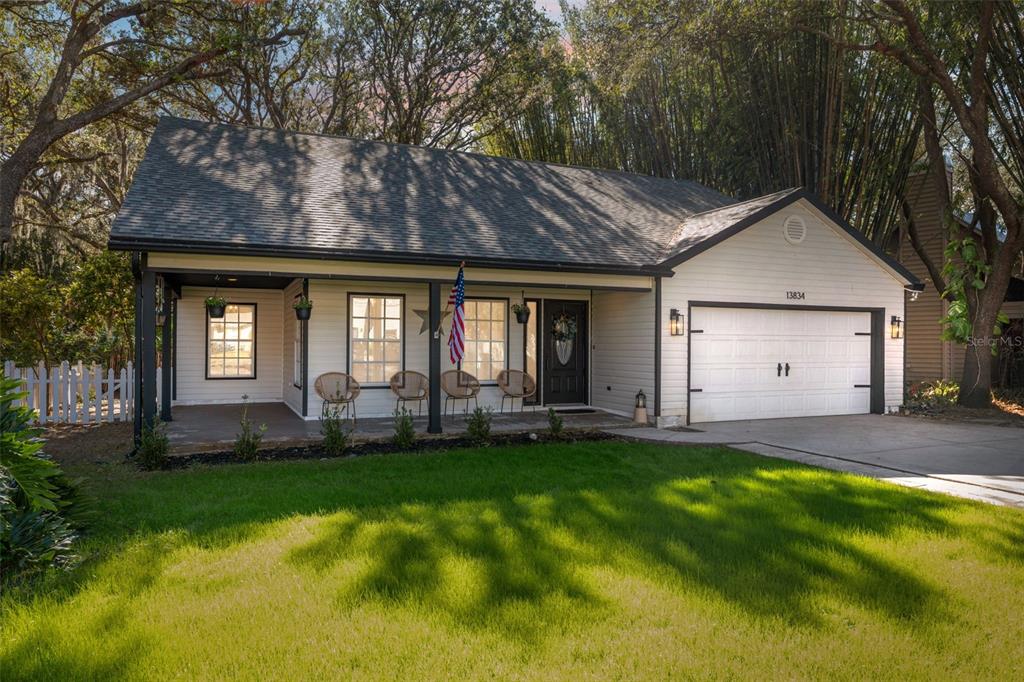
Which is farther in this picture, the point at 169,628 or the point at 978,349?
the point at 978,349

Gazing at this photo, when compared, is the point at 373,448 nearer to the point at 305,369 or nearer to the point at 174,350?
the point at 305,369

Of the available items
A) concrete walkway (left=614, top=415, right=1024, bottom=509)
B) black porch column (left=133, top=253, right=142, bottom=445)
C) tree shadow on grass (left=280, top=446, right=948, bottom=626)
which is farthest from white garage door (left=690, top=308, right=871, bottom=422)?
black porch column (left=133, top=253, right=142, bottom=445)

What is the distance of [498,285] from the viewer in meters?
11.1

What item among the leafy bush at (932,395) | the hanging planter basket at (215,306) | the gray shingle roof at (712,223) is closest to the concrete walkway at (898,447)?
the leafy bush at (932,395)

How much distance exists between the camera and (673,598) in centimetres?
366

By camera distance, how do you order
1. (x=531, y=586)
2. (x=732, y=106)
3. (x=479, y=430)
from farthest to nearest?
1. (x=732, y=106)
2. (x=479, y=430)
3. (x=531, y=586)

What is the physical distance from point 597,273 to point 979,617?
7193 mm

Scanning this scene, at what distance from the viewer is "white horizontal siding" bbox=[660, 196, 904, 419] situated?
10602mm

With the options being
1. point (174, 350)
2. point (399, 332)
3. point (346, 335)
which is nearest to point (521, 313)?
point (399, 332)

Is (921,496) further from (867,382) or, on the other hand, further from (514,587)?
(867,382)

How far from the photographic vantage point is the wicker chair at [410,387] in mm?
10672

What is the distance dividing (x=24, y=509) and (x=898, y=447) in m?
9.18

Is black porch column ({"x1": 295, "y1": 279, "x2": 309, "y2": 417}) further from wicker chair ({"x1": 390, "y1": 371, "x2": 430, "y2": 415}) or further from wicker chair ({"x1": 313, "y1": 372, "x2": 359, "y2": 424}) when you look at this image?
wicker chair ({"x1": 390, "y1": 371, "x2": 430, "y2": 415})

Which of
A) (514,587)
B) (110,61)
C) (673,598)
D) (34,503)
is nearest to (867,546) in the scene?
(673,598)
